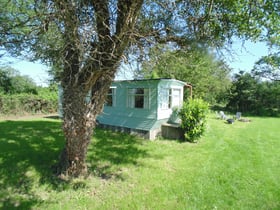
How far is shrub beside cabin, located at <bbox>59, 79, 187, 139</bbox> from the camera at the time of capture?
8688mm

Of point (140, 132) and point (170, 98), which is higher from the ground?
point (170, 98)

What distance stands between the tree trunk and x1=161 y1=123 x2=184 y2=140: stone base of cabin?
5.01 metres

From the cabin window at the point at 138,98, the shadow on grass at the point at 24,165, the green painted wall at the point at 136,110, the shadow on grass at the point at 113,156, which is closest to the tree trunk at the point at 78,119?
the shadow on grass at the point at 24,165

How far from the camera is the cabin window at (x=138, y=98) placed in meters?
8.98

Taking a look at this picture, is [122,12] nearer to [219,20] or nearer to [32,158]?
[219,20]

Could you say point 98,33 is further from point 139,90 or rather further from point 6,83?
point 6,83

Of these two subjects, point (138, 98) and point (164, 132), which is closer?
point (164, 132)

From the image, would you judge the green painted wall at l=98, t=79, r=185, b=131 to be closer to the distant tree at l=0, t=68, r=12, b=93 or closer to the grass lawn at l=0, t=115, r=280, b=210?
the grass lawn at l=0, t=115, r=280, b=210

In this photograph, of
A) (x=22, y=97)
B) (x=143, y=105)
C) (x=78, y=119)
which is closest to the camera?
(x=78, y=119)

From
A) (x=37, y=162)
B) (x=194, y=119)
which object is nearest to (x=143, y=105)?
(x=194, y=119)

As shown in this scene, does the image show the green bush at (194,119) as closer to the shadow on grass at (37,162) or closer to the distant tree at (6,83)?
the shadow on grass at (37,162)

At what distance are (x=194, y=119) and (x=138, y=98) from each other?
9.53 feet

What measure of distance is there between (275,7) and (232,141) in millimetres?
5307

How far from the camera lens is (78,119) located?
3693 mm
